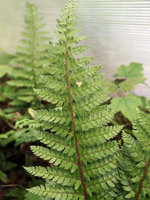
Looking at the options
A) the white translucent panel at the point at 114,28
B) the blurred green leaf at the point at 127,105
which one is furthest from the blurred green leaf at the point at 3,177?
the white translucent panel at the point at 114,28

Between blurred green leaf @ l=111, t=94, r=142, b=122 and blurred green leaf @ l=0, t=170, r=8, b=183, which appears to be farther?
blurred green leaf @ l=0, t=170, r=8, b=183

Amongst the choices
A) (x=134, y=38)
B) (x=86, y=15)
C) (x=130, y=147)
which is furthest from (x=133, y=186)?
(x=86, y=15)

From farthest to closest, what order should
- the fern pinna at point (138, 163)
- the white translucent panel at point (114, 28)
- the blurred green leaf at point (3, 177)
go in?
the blurred green leaf at point (3, 177) < the white translucent panel at point (114, 28) < the fern pinna at point (138, 163)

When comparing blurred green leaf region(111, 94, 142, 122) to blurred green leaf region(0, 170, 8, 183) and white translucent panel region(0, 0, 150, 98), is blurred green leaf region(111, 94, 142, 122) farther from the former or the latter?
blurred green leaf region(0, 170, 8, 183)

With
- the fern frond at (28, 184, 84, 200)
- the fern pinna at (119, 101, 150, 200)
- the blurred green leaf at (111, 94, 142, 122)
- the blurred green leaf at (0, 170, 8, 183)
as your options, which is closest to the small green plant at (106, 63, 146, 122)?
the blurred green leaf at (111, 94, 142, 122)

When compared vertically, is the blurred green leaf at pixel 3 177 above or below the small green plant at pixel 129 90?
below

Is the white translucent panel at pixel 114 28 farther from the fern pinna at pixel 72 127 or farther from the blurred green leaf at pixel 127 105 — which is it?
the fern pinna at pixel 72 127
